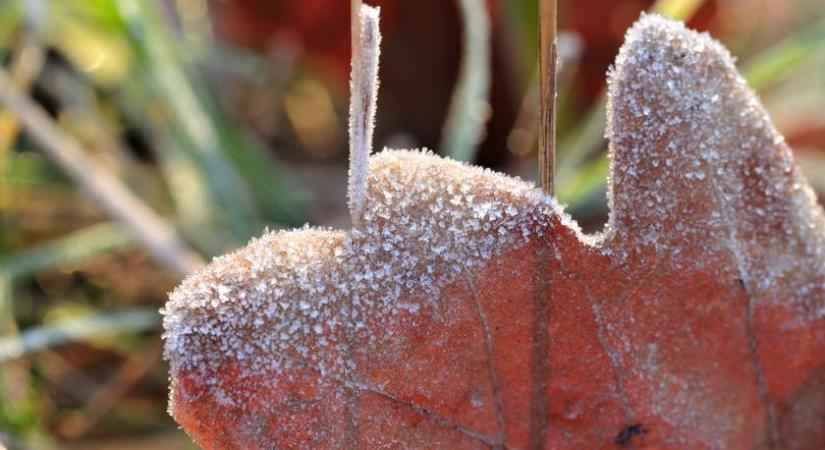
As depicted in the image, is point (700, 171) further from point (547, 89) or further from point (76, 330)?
point (76, 330)

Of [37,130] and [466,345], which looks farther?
[37,130]

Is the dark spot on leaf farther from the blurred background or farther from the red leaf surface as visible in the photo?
the blurred background

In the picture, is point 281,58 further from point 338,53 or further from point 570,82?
point 570,82

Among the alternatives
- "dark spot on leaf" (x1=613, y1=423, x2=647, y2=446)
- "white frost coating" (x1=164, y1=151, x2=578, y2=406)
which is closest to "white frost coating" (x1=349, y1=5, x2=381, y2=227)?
"white frost coating" (x1=164, y1=151, x2=578, y2=406)

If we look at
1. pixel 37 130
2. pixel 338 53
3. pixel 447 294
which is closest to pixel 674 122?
pixel 447 294

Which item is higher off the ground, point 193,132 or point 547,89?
point 193,132

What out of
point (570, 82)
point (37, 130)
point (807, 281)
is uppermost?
point (570, 82)

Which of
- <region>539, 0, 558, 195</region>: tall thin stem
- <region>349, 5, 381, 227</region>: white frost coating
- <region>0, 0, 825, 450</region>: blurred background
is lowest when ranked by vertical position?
<region>349, 5, 381, 227</region>: white frost coating

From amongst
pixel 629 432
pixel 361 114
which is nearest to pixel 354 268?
pixel 361 114
